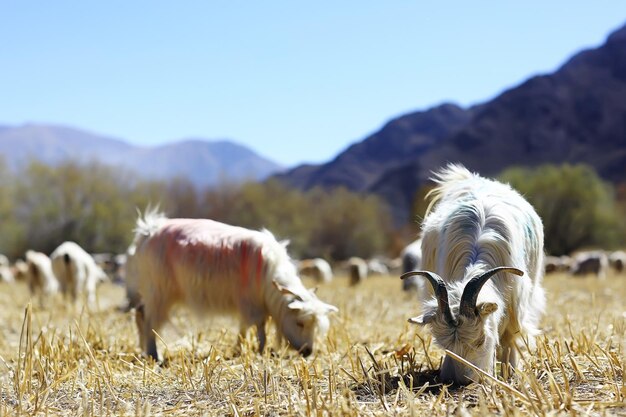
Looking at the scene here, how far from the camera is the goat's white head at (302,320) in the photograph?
713 centimetres

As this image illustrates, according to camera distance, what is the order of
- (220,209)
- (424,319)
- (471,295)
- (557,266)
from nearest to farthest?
1. (471,295)
2. (424,319)
3. (557,266)
4. (220,209)

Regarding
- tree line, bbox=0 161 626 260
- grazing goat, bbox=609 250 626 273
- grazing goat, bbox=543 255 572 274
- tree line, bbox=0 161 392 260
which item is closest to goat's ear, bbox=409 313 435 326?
grazing goat, bbox=609 250 626 273

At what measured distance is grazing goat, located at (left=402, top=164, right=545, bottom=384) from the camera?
4.34 meters

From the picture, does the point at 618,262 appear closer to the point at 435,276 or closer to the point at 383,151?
the point at 435,276

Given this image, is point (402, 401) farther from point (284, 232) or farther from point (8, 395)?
point (284, 232)

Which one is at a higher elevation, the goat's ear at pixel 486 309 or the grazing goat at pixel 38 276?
the goat's ear at pixel 486 309

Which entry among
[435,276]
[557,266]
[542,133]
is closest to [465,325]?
[435,276]

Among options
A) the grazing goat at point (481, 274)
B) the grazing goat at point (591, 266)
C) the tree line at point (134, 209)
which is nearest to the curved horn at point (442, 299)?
the grazing goat at point (481, 274)

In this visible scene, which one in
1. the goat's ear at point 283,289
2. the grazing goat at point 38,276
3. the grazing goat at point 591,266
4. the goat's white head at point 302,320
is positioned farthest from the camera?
the grazing goat at point 591,266

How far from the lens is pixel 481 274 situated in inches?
172

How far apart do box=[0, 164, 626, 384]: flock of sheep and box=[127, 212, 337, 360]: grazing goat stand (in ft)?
0.04

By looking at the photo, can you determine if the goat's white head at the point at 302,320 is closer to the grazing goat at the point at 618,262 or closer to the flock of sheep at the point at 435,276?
the flock of sheep at the point at 435,276

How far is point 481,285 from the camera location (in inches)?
170

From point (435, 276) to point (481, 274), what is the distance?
31 cm
